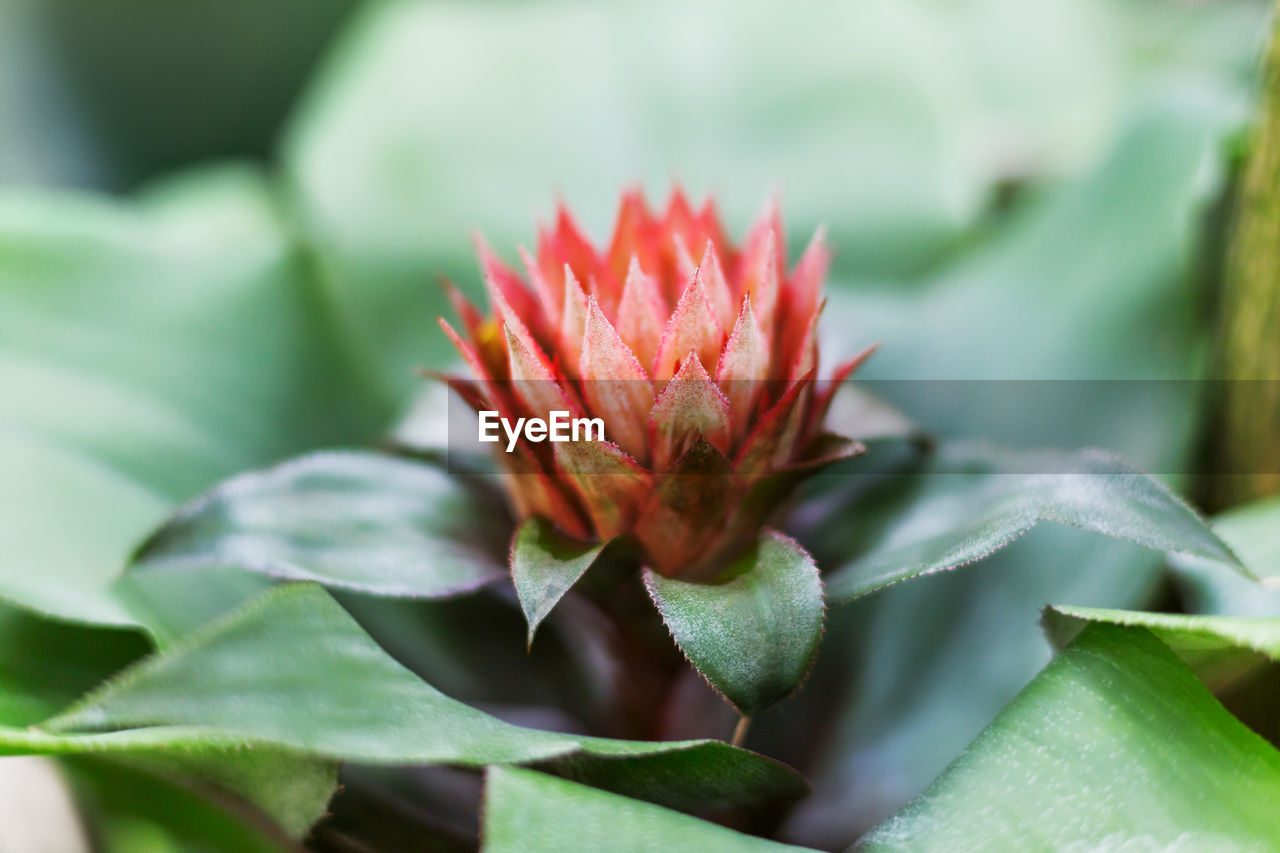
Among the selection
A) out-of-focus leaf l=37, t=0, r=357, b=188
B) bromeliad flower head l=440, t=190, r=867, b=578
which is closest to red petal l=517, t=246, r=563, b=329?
bromeliad flower head l=440, t=190, r=867, b=578

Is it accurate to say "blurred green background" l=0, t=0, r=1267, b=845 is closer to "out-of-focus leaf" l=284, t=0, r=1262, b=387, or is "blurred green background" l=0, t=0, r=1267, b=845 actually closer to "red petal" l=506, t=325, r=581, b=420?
"out-of-focus leaf" l=284, t=0, r=1262, b=387

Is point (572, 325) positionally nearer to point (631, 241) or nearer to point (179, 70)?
point (631, 241)

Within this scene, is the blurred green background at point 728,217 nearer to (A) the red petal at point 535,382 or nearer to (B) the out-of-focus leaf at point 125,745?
(B) the out-of-focus leaf at point 125,745

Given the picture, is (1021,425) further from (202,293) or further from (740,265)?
(202,293)

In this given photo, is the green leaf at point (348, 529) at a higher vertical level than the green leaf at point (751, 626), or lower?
higher

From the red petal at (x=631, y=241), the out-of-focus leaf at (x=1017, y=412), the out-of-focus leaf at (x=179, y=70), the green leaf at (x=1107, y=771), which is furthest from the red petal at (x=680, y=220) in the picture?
the out-of-focus leaf at (x=179, y=70)

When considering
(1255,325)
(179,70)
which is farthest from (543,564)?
(179,70)
